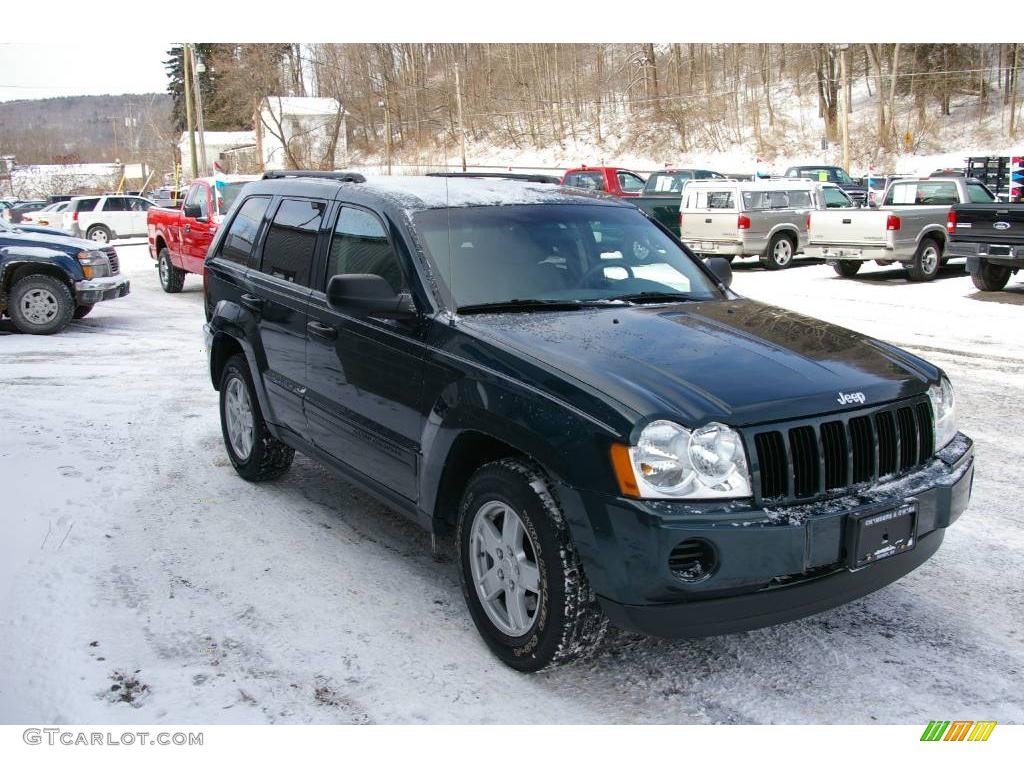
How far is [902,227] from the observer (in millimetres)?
17328

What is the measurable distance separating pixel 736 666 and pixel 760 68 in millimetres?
60407

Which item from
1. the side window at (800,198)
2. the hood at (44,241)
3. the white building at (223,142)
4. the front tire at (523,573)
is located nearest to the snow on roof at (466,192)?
the front tire at (523,573)

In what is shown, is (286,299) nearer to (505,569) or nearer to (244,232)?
(244,232)

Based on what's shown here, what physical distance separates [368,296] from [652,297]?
1.37m

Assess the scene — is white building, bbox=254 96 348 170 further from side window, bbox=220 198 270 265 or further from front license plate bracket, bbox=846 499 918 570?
front license plate bracket, bbox=846 499 918 570

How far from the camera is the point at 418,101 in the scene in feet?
76.4

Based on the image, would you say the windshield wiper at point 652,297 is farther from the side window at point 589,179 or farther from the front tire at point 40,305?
the side window at point 589,179

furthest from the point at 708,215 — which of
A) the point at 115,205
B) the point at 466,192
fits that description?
the point at 115,205

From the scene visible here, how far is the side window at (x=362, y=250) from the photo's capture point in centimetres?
448

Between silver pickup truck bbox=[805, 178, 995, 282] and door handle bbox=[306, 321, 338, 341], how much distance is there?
14.7 m

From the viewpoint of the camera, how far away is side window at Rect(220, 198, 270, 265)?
595cm

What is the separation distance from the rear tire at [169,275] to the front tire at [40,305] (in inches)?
180

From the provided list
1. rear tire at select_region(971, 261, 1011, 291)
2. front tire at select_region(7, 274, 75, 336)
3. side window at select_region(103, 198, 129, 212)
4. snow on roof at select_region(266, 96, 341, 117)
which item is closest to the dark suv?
front tire at select_region(7, 274, 75, 336)
